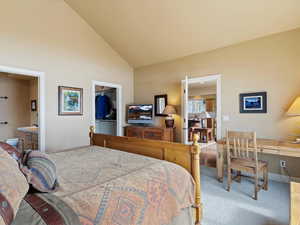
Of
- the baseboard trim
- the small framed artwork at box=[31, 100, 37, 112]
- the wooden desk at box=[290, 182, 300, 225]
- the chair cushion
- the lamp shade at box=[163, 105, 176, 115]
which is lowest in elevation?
the baseboard trim

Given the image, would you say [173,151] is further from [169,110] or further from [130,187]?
[169,110]

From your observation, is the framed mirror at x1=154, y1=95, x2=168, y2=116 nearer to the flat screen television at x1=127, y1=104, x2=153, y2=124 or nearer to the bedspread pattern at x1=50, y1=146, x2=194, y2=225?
the flat screen television at x1=127, y1=104, x2=153, y2=124

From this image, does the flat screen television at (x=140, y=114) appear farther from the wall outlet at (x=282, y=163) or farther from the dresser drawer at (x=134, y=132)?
the wall outlet at (x=282, y=163)

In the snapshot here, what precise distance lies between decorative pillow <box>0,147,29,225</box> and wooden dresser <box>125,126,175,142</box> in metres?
3.43

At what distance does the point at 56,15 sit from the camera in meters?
3.62

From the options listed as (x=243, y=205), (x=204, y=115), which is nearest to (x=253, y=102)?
(x=243, y=205)

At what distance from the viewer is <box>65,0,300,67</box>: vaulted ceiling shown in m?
2.80

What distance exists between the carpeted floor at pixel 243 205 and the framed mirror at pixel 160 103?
222 centimetres

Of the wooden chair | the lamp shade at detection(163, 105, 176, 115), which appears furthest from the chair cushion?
the lamp shade at detection(163, 105, 176, 115)

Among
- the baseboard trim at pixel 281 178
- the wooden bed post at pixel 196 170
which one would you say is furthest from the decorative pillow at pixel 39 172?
the baseboard trim at pixel 281 178

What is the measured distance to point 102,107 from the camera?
18.1ft

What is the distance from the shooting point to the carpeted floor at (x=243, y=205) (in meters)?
1.93

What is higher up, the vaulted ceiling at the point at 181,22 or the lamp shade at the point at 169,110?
the vaulted ceiling at the point at 181,22

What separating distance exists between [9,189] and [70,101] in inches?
131
